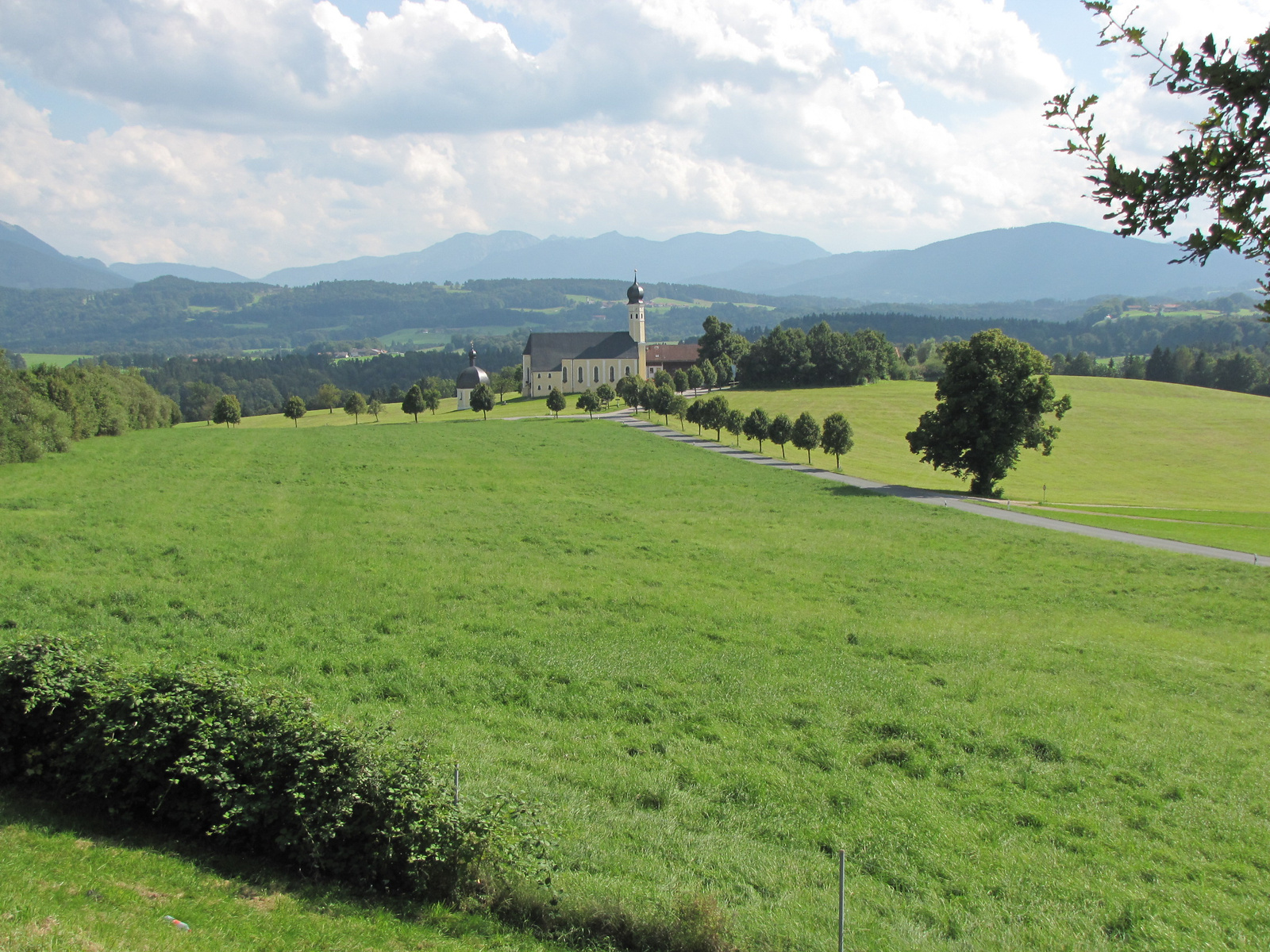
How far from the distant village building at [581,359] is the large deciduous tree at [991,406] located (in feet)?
277

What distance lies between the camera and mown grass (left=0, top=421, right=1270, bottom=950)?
7.87 meters

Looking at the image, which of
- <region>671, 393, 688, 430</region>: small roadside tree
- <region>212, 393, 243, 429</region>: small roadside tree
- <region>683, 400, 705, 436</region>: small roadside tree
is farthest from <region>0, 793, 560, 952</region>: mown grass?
<region>212, 393, 243, 429</region>: small roadside tree

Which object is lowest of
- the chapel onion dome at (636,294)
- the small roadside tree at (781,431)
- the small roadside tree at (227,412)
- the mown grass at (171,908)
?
the small roadside tree at (227,412)

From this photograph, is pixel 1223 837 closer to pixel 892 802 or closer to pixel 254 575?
pixel 892 802

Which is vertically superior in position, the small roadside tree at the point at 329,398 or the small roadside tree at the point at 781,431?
the small roadside tree at the point at 781,431

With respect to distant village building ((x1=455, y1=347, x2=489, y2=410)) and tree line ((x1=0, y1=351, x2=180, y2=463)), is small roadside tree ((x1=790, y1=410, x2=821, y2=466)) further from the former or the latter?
distant village building ((x1=455, y1=347, x2=489, y2=410))

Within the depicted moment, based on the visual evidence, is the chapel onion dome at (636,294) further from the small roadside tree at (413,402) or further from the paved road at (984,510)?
the paved road at (984,510)

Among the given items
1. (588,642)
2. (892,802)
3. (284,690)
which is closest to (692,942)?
(892,802)

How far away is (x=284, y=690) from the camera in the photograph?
8.53 m

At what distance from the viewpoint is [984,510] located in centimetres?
4181

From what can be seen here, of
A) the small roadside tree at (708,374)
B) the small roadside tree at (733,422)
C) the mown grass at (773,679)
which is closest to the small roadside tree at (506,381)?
the small roadside tree at (708,374)

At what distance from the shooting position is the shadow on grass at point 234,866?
269 inches

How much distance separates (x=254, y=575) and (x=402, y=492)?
579 inches

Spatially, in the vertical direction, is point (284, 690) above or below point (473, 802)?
above
